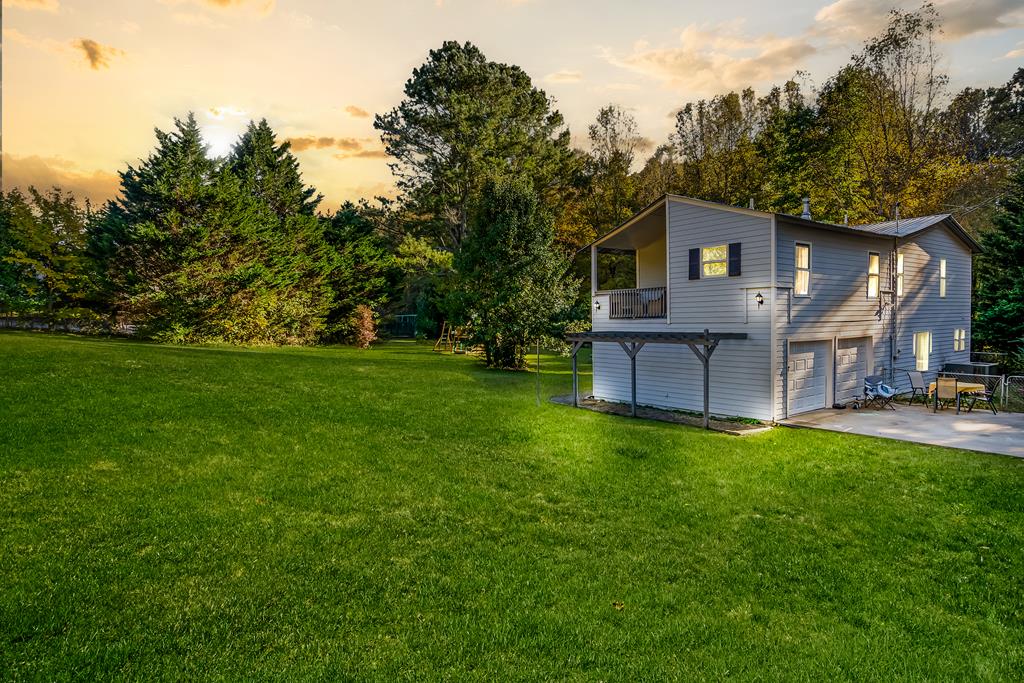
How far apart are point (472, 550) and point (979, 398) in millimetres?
16387

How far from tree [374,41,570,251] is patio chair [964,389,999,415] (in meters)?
27.2

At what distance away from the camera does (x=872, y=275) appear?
1695 cm

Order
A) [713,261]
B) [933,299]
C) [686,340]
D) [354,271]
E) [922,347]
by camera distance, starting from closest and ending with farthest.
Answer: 1. [686,340]
2. [713,261]
3. [922,347]
4. [933,299]
5. [354,271]

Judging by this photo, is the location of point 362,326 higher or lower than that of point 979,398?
higher

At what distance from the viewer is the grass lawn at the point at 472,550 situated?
14.2 ft

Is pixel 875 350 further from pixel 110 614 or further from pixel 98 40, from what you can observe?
pixel 98 40

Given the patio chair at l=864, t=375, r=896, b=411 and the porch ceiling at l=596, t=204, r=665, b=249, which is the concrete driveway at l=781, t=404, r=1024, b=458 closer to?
the patio chair at l=864, t=375, r=896, b=411

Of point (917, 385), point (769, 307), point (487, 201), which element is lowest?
point (917, 385)

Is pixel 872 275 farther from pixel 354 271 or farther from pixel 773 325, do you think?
pixel 354 271

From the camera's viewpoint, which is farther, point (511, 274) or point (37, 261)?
point (37, 261)

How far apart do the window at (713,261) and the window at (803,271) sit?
6.32 feet

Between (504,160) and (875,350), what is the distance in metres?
26.7

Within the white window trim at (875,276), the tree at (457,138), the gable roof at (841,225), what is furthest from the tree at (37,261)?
the white window trim at (875,276)

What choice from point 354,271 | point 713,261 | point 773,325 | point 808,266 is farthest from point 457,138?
point 773,325
